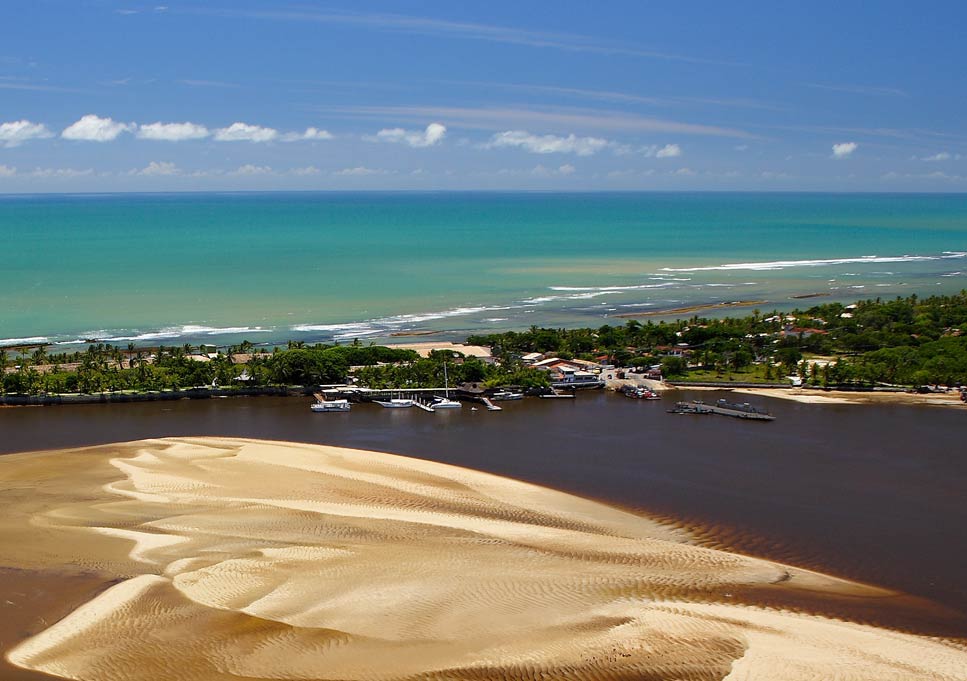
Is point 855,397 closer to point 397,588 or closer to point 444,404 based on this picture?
point 444,404

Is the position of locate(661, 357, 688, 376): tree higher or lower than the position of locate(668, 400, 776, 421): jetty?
higher

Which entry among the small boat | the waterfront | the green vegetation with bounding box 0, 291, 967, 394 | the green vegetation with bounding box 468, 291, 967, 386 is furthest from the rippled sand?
the green vegetation with bounding box 468, 291, 967, 386

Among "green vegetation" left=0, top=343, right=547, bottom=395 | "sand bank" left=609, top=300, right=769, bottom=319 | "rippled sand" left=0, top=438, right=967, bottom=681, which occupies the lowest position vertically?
"rippled sand" left=0, top=438, right=967, bottom=681

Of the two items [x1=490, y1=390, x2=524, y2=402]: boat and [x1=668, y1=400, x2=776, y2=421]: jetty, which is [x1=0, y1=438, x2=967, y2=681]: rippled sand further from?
[x1=490, y1=390, x2=524, y2=402]: boat

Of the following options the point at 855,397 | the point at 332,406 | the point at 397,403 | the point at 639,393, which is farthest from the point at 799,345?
the point at 332,406

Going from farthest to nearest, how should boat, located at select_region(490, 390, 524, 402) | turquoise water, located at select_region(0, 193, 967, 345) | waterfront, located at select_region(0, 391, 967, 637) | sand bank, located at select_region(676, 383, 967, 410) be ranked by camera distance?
turquoise water, located at select_region(0, 193, 967, 345), boat, located at select_region(490, 390, 524, 402), sand bank, located at select_region(676, 383, 967, 410), waterfront, located at select_region(0, 391, 967, 637)

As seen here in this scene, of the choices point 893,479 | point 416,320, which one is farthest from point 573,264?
point 893,479
